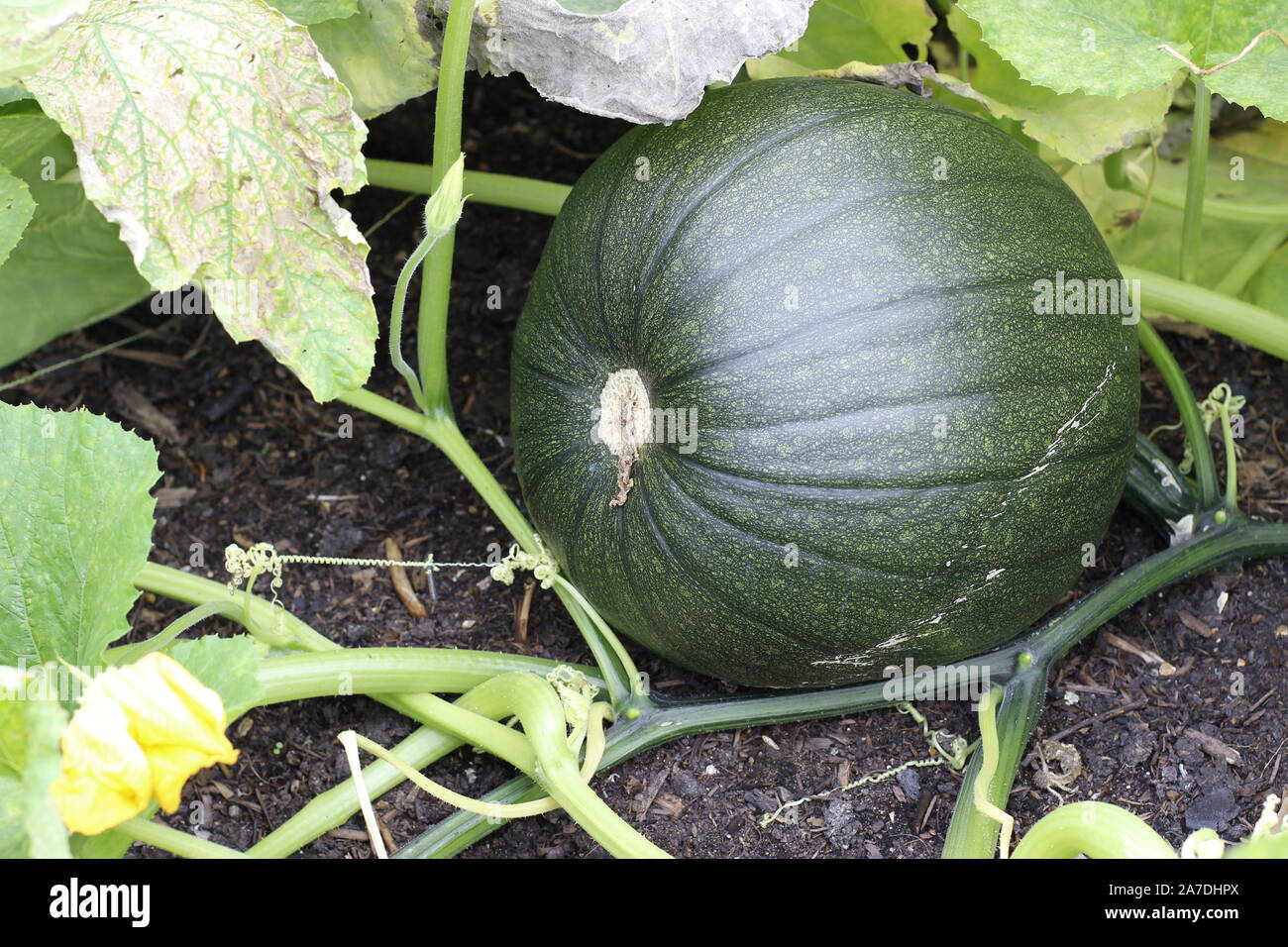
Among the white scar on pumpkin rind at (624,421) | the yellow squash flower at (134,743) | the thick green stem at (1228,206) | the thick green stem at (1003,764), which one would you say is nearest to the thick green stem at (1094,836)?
the thick green stem at (1003,764)

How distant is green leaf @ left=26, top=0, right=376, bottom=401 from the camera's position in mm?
1444

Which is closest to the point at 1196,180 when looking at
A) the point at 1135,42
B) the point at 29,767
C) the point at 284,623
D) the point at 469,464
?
the point at 1135,42

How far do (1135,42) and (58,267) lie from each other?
70.6 inches

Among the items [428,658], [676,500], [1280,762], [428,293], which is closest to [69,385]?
[428,293]

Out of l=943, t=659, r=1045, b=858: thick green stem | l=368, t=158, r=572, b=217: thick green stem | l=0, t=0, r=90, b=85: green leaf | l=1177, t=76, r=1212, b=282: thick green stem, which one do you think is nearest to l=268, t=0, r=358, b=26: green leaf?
l=0, t=0, r=90, b=85: green leaf

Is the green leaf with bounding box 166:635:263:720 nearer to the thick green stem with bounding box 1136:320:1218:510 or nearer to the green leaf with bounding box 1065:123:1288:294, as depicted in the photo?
the thick green stem with bounding box 1136:320:1218:510

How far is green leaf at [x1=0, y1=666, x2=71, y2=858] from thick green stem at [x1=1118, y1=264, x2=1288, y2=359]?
160 centimetres

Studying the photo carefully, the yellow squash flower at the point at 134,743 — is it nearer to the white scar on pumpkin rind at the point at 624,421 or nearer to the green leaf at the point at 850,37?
the white scar on pumpkin rind at the point at 624,421

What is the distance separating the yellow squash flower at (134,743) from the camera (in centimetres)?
104

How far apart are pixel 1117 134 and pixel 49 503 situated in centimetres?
154

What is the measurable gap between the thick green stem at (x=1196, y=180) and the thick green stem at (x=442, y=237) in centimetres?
103

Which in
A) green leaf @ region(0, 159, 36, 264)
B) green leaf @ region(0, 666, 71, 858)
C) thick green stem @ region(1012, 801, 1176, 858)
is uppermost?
green leaf @ region(0, 159, 36, 264)

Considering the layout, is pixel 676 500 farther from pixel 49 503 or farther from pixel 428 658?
pixel 49 503

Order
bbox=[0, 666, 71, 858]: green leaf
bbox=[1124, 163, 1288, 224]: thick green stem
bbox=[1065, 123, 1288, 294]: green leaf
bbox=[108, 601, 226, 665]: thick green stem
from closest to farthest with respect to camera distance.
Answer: bbox=[0, 666, 71, 858]: green leaf → bbox=[108, 601, 226, 665]: thick green stem → bbox=[1124, 163, 1288, 224]: thick green stem → bbox=[1065, 123, 1288, 294]: green leaf
